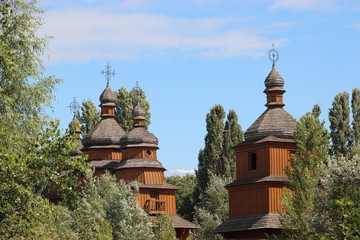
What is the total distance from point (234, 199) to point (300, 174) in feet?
36.1

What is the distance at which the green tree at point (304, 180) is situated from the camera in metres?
41.3

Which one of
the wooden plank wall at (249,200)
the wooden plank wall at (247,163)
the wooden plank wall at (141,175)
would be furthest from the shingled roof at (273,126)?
the wooden plank wall at (141,175)

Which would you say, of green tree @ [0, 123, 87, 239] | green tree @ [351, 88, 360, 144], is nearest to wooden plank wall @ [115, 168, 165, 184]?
green tree @ [351, 88, 360, 144]

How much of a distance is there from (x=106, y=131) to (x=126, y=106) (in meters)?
12.1

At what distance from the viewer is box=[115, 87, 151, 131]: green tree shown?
83194mm

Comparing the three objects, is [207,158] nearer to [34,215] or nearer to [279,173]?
[279,173]

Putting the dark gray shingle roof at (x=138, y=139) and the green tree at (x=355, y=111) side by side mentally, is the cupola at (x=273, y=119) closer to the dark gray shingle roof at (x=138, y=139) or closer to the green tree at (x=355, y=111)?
the dark gray shingle roof at (x=138, y=139)

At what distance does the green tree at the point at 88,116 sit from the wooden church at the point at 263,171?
35.3 meters

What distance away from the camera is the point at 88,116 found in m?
88.1

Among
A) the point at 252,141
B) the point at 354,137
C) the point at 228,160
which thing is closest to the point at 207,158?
the point at 228,160

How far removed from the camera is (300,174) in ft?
142

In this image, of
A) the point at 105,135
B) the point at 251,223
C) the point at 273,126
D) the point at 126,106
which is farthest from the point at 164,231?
the point at 126,106

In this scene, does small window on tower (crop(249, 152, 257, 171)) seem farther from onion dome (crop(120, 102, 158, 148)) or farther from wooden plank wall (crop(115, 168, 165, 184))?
onion dome (crop(120, 102, 158, 148))

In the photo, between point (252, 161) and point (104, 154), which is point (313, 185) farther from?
point (104, 154)
